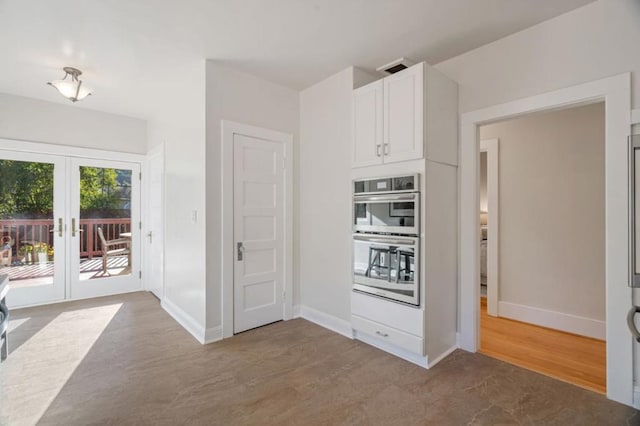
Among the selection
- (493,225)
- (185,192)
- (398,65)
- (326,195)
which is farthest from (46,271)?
(493,225)

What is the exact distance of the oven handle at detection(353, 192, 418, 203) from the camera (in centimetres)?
251

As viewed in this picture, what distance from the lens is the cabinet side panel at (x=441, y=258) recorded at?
8.24ft

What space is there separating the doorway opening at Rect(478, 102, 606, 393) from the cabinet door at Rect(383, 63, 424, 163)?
2.64 feet

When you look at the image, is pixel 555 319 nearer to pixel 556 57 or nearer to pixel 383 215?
pixel 383 215

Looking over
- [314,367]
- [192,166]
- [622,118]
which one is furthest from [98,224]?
[622,118]

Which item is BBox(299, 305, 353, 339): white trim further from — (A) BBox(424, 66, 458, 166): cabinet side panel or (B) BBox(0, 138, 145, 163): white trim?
(B) BBox(0, 138, 145, 163): white trim

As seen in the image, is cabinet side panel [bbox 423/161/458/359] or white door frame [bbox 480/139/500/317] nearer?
cabinet side panel [bbox 423/161/458/359]

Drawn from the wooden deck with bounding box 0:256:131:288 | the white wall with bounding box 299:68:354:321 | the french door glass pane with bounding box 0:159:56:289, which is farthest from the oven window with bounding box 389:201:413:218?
the french door glass pane with bounding box 0:159:56:289

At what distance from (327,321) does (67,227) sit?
3.87m

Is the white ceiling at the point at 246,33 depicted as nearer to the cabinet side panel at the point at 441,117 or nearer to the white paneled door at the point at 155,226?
the cabinet side panel at the point at 441,117

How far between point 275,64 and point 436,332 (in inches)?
115

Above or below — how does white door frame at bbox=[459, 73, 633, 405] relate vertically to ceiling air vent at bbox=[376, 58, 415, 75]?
below

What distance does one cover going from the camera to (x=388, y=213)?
2689 millimetres

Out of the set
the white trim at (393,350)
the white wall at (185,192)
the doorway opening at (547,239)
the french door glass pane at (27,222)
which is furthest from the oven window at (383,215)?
the french door glass pane at (27,222)
